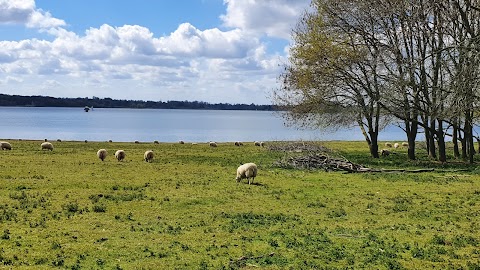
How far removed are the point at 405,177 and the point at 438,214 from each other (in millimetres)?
11662

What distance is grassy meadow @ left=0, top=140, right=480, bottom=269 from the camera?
1248cm

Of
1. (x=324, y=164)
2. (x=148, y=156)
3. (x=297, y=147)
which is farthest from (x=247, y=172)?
(x=297, y=147)

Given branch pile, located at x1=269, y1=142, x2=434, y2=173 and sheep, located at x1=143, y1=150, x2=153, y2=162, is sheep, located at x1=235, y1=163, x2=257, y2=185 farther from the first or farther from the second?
sheep, located at x1=143, y1=150, x2=153, y2=162

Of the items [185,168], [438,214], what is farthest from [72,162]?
[438,214]

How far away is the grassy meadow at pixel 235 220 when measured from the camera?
12477 millimetres

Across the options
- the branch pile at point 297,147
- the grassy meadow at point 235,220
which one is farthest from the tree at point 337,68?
the grassy meadow at point 235,220

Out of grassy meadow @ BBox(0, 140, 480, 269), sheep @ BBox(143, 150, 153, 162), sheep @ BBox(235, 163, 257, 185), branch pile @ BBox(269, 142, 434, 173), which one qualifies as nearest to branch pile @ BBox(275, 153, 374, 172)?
branch pile @ BBox(269, 142, 434, 173)

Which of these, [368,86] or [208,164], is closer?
[208,164]

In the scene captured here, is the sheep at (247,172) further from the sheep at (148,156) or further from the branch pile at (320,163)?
the sheep at (148,156)

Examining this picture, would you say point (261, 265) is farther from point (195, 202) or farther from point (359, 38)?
point (359, 38)

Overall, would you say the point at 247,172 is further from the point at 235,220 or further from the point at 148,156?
the point at 148,156

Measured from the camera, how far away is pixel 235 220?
17109mm

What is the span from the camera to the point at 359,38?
136 feet

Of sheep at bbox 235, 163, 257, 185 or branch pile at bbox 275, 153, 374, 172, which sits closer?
sheep at bbox 235, 163, 257, 185
